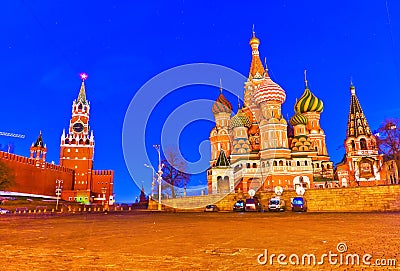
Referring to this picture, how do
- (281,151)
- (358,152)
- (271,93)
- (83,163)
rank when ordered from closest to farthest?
(281,151) < (358,152) < (271,93) < (83,163)

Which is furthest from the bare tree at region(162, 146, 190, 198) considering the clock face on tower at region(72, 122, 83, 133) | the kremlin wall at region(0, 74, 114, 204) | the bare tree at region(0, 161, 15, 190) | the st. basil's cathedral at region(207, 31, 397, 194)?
the clock face on tower at region(72, 122, 83, 133)

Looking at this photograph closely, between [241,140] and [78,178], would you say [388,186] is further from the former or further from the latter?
[78,178]

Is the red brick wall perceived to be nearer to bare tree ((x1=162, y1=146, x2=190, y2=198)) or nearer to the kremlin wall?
the kremlin wall

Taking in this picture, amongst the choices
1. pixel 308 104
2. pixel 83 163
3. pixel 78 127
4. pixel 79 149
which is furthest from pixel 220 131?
pixel 78 127

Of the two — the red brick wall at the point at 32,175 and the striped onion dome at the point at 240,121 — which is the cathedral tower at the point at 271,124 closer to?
the striped onion dome at the point at 240,121

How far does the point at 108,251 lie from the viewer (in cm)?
555

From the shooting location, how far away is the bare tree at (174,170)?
4684 cm

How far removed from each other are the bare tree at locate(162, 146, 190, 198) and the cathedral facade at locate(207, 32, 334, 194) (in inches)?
172

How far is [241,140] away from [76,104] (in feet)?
179

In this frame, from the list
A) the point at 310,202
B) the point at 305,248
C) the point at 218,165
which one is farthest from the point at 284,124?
the point at 305,248

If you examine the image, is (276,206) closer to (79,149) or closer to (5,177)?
(5,177)

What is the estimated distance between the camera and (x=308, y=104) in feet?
180

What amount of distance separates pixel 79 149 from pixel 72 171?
660 centimetres

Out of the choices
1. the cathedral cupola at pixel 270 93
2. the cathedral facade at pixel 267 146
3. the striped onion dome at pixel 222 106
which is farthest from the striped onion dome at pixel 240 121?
the cathedral cupola at pixel 270 93
